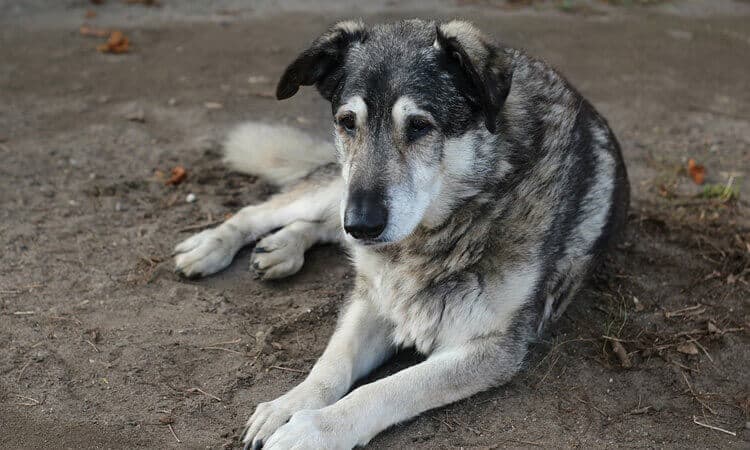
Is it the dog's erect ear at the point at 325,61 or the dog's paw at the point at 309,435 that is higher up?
the dog's erect ear at the point at 325,61

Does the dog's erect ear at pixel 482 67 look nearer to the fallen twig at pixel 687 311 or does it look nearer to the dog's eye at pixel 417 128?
the dog's eye at pixel 417 128

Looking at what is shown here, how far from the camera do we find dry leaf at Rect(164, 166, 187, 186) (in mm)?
5289

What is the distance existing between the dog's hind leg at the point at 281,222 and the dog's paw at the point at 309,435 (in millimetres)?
1338

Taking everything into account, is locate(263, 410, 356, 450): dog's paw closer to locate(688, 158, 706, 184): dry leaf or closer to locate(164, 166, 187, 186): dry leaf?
locate(164, 166, 187, 186): dry leaf

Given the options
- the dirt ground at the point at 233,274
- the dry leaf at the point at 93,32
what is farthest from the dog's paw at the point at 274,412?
the dry leaf at the point at 93,32

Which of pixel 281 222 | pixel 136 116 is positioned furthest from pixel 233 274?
pixel 136 116

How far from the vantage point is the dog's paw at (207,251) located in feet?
14.2

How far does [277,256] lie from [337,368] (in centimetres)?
103

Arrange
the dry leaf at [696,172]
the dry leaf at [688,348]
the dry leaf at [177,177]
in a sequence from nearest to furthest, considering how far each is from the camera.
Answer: the dry leaf at [688,348] → the dry leaf at [177,177] → the dry leaf at [696,172]

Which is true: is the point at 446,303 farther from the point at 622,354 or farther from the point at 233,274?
the point at 233,274

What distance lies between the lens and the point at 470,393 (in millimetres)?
3428

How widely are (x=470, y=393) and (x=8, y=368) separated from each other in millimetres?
2019

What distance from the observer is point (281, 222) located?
15.6 ft

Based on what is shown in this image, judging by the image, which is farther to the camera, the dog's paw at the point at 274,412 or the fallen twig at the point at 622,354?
the fallen twig at the point at 622,354
